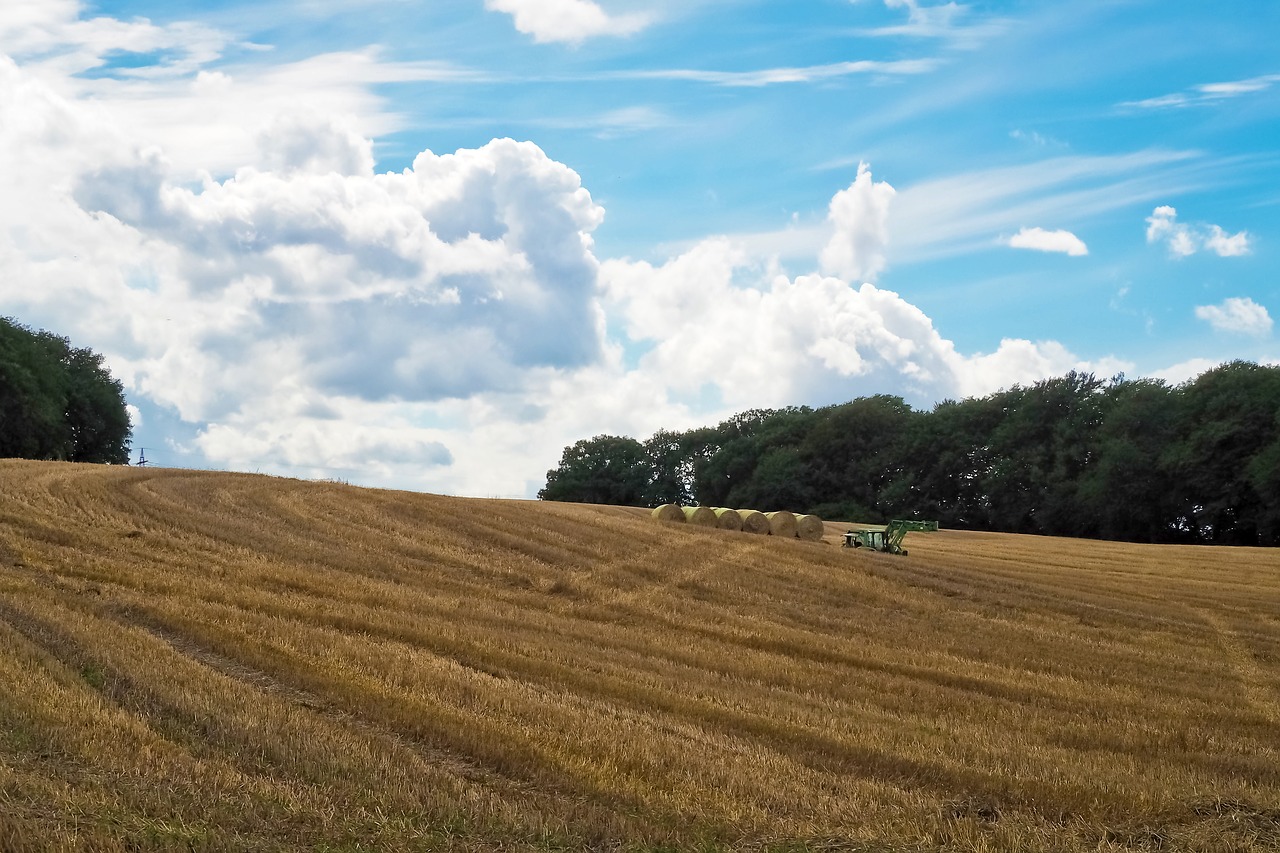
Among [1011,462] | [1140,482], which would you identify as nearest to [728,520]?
[1140,482]

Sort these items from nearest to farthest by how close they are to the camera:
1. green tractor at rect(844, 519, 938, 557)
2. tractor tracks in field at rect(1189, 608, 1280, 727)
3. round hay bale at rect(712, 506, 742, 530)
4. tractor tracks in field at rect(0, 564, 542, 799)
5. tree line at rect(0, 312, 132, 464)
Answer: tractor tracks in field at rect(0, 564, 542, 799), tractor tracks in field at rect(1189, 608, 1280, 727), green tractor at rect(844, 519, 938, 557), round hay bale at rect(712, 506, 742, 530), tree line at rect(0, 312, 132, 464)

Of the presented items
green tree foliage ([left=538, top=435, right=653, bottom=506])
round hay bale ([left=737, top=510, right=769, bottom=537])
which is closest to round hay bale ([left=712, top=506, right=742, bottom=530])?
round hay bale ([left=737, top=510, right=769, bottom=537])

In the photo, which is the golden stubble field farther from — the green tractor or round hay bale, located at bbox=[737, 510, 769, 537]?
round hay bale, located at bbox=[737, 510, 769, 537]

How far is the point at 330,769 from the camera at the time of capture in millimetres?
8227

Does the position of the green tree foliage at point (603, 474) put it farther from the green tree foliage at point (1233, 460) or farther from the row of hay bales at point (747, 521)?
the row of hay bales at point (747, 521)

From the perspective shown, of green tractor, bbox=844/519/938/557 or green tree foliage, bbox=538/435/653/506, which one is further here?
green tree foliage, bbox=538/435/653/506

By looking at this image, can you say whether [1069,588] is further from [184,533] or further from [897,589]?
[184,533]

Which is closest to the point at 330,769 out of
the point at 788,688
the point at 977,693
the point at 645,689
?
the point at 645,689

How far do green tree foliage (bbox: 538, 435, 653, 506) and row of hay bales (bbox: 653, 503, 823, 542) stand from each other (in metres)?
48.4

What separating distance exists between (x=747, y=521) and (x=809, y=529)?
190cm

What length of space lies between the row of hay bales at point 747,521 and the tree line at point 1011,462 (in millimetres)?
26977

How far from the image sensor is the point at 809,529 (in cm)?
3334

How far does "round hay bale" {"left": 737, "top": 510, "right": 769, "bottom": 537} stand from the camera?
32.8 m

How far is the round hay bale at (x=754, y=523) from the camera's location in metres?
32.8
